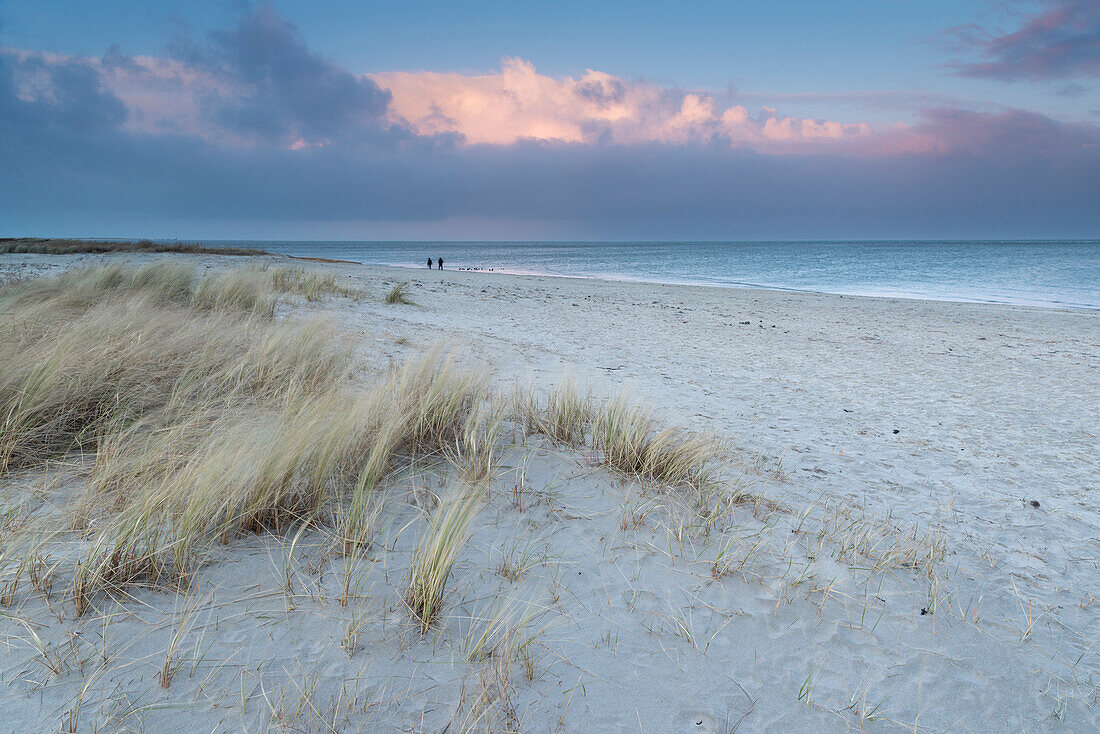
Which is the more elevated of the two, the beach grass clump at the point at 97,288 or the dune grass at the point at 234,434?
the beach grass clump at the point at 97,288

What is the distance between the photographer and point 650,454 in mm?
3199

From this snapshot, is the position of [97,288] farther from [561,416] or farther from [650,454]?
[650,454]

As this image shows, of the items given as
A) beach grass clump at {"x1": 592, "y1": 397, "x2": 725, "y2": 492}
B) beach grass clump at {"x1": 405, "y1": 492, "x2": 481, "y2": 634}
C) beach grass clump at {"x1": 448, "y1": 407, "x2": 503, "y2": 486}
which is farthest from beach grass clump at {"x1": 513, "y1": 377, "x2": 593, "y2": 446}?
beach grass clump at {"x1": 405, "y1": 492, "x2": 481, "y2": 634}

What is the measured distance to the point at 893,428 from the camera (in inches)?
198

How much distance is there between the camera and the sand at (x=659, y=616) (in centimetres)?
164

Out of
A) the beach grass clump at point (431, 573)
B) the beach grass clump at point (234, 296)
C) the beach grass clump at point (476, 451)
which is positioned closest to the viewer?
the beach grass clump at point (431, 573)

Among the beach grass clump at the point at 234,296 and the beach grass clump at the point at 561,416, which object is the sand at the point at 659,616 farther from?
the beach grass clump at the point at 234,296

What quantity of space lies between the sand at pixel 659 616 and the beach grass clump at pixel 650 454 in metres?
0.16

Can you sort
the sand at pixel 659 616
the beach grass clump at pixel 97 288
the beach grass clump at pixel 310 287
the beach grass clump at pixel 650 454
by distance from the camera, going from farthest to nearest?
the beach grass clump at pixel 310 287, the beach grass clump at pixel 97 288, the beach grass clump at pixel 650 454, the sand at pixel 659 616

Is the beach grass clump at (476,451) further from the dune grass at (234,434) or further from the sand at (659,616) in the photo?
the sand at (659,616)

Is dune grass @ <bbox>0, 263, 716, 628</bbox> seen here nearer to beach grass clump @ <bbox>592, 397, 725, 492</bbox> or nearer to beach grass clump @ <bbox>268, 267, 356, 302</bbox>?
beach grass clump @ <bbox>592, 397, 725, 492</bbox>

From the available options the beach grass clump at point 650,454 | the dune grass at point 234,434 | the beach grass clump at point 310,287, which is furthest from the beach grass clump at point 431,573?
the beach grass clump at point 310,287

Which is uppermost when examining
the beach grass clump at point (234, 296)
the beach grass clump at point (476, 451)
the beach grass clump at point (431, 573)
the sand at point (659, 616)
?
the beach grass clump at point (234, 296)

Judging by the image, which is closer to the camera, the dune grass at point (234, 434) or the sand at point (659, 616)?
the sand at point (659, 616)
